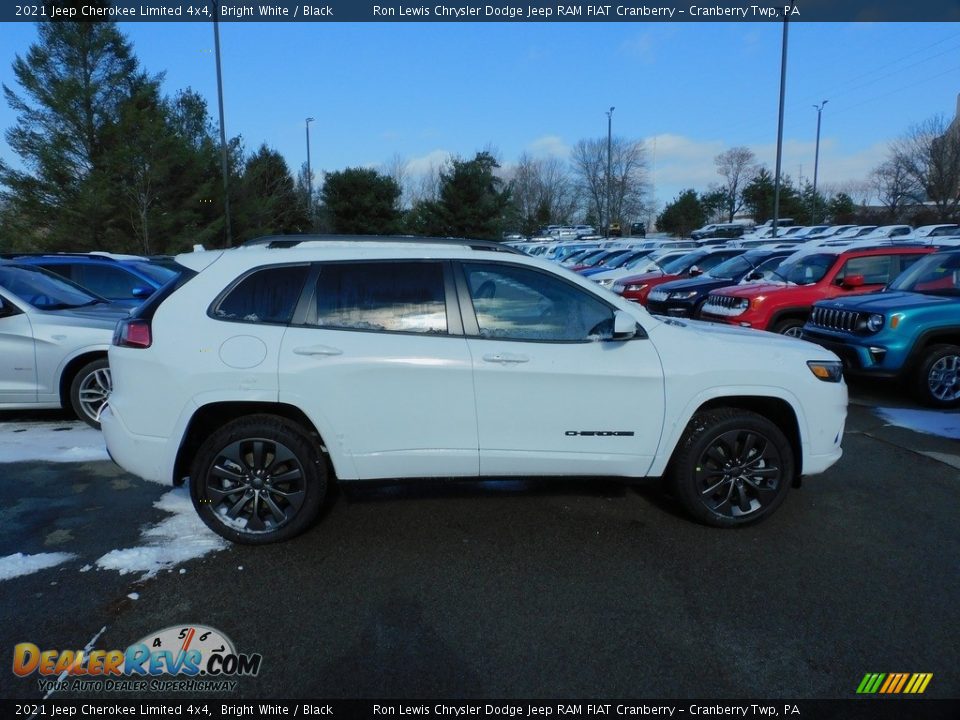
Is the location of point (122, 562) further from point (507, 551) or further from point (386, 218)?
point (386, 218)

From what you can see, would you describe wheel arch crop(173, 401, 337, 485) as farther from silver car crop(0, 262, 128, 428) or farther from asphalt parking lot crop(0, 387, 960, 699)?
silver car crop(0, 262, 128, 428)

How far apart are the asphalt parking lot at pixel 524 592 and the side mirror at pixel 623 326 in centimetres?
123

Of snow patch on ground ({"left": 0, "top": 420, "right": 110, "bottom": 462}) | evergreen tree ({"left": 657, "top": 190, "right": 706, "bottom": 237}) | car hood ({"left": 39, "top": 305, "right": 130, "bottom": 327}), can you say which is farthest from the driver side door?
evergreen tree ({"left": 657, "top": 190, "right": 706, "bottom": 237})

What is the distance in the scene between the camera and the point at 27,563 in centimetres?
381

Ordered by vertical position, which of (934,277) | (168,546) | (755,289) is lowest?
(168,546)

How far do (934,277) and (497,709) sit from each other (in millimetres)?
8287

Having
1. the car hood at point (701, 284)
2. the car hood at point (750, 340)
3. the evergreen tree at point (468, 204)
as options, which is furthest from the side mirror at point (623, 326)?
the evergreen tree at point (468, 204)

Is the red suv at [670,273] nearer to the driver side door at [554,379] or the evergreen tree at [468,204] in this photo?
the driver side door at [554,379]

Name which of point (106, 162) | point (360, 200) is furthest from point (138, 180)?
point (360, 200)

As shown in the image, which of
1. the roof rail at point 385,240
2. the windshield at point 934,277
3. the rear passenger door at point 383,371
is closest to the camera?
the rear passenger door at point 383,371

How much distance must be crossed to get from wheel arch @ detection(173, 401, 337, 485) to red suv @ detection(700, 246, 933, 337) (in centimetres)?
746

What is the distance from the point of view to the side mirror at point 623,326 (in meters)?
3.91

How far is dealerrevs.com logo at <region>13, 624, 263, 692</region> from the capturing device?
9.28 feet

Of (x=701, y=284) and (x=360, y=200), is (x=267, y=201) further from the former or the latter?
(x=701, y=284)
